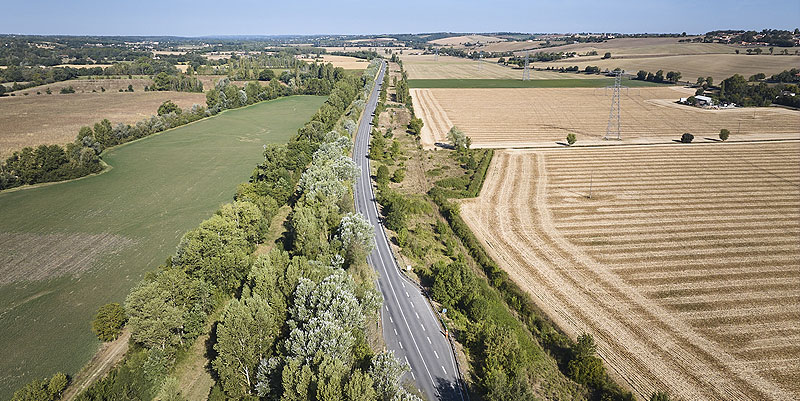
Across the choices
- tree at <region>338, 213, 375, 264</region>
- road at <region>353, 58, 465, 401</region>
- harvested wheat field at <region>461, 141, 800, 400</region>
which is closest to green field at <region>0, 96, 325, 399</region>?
tree at <region>338, 213, 375, 264</region>

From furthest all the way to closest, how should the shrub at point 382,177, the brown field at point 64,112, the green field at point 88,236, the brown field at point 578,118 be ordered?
the brown field at point 578,118 < the brown field at point 64,112 < the shrub at point 382,177 < the green field at point 88,236

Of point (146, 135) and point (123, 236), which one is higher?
point (146, 135)

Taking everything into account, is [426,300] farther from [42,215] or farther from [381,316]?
[42,215]

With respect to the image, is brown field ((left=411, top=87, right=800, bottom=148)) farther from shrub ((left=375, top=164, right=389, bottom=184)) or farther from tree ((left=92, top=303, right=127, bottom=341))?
tree ((left=92, top=303, right=127, bottom=341))

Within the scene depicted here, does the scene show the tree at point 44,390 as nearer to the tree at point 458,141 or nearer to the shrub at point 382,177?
the shrub at point 382,177

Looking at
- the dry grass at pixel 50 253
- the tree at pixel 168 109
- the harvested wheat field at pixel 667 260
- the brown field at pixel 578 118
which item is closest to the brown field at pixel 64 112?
the tree at pixel 168 109

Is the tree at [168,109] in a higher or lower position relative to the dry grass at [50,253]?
higher

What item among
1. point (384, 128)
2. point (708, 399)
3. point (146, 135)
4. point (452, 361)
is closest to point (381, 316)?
point (452, 361)
